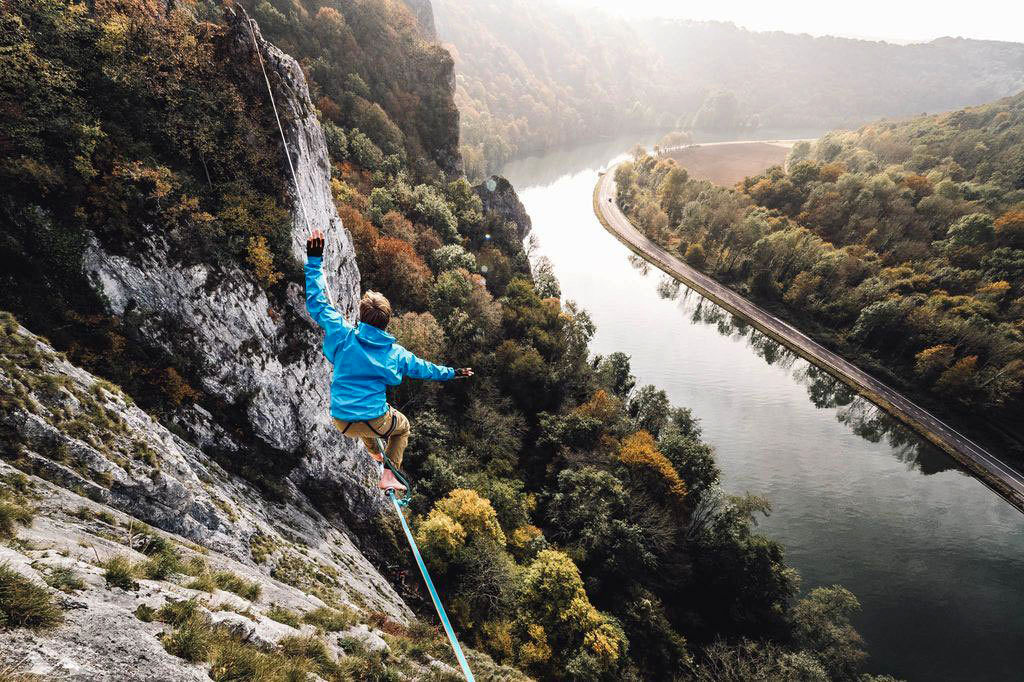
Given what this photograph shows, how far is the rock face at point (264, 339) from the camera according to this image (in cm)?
1030

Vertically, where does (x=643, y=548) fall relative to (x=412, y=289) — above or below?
below

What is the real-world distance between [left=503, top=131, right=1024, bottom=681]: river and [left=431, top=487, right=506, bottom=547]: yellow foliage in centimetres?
2223

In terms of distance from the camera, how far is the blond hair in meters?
5.14

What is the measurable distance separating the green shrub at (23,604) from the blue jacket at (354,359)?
2.76 m

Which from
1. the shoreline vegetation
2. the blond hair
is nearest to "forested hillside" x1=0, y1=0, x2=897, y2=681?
the blond hair

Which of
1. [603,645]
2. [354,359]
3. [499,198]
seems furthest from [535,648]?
[499,198]

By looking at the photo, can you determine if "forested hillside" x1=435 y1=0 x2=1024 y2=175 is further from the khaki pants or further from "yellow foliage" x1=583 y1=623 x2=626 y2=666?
the khaki pants

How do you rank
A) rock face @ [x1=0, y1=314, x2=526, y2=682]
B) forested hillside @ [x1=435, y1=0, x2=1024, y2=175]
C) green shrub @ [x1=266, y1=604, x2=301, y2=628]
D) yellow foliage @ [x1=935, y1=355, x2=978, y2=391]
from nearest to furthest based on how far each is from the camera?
rock face @ [x1=0, y1=314, x2=526, y2=682] → green shrub @ [x1=266, y1=604, x2=301, y2=628] → yellow foliage @ [x1=935, y1=355, x2=978, y2=391] → forested hillside @ [x1=435, y1=0, x2=1024, y2=175]

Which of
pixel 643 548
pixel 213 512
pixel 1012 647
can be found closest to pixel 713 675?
→ pixel 643 548

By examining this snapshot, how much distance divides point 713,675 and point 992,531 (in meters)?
28.4

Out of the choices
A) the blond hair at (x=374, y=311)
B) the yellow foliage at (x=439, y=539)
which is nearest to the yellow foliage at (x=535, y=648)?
the yellow foliage at (x=439, y=539)

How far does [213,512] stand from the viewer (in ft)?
25.3

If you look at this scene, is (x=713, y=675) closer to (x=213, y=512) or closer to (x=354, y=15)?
(x=213, y=512)

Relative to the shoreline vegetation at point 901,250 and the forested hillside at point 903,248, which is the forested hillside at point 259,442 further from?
the forested hillside at point 903,248
